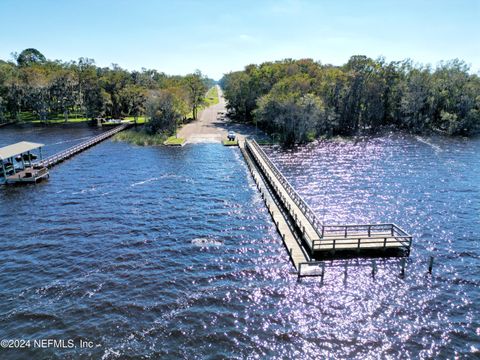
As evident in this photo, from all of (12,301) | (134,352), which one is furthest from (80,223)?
(134,352)

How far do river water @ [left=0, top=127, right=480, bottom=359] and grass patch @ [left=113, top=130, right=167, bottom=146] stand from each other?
2794cm

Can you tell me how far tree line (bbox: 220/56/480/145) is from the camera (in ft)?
287

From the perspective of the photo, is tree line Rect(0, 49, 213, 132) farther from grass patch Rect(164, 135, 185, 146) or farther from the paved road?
grass patch Rect(164, 135, 185, 146)

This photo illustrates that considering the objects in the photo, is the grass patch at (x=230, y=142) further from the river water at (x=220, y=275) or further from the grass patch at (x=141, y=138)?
A: the river water at (x=220, y=275)

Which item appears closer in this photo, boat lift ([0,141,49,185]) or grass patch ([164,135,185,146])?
boat lift ([0,141,49,185])

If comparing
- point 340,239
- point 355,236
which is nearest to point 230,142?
point 355,236

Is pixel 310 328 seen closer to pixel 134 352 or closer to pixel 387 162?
pixel 134 352

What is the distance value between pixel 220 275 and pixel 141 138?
6313 cm

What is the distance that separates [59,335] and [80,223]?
59.0 feet

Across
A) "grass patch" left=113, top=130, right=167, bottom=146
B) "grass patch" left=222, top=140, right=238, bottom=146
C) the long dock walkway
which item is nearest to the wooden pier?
"grass patch" left=222, top=140, right=238, bottom=146

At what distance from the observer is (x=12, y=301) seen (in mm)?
25234

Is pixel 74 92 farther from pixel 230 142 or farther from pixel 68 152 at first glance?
pixel 230 142

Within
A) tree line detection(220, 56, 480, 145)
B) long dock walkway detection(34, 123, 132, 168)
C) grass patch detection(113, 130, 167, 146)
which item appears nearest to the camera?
long dock walkway detection(34, 123, 132, 168)

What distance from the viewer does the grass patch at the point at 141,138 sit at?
270 ft
